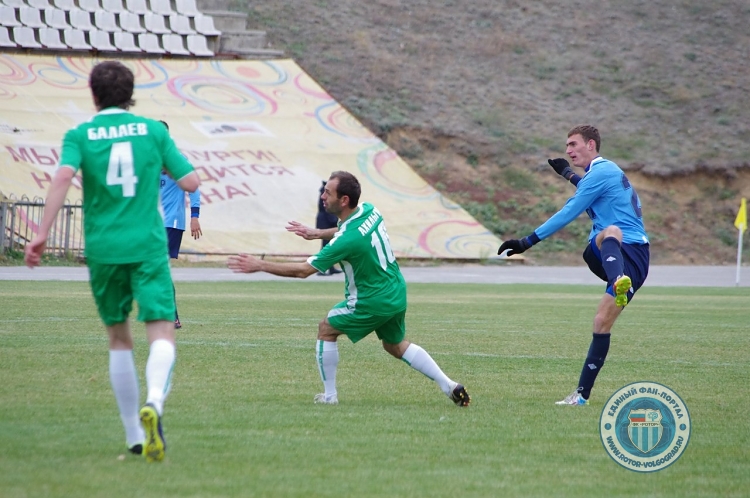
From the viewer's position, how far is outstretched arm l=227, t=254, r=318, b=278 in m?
6.98

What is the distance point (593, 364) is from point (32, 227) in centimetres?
2258

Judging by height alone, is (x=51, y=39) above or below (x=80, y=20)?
below

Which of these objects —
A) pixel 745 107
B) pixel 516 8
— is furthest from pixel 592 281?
pixel 516 8

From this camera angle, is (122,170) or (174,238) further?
(174,238)

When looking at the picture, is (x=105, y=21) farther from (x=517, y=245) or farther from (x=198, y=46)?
(x=517, y=245)

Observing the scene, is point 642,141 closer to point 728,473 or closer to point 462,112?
point 462,112

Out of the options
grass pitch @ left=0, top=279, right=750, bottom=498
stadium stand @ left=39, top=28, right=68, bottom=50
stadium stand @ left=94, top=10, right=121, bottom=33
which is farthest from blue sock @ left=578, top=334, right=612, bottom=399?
stadium stand @ left=94, top=10, right=121, bottom=33

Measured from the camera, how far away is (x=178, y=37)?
137 ft

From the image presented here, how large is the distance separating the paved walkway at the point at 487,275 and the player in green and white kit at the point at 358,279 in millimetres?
14629

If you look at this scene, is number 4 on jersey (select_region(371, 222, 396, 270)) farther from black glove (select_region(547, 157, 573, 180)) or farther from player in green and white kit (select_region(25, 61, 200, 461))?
black glove (select_region(547, 157, 573, 180))

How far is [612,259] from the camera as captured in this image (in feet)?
27.0

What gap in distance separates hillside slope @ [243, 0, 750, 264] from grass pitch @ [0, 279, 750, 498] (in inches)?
1028

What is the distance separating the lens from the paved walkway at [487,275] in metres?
23.8

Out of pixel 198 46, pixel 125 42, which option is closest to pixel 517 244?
pixel 125 42
